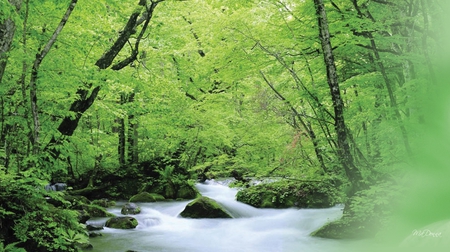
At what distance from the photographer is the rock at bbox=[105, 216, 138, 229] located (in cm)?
1114

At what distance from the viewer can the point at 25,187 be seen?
5422 millimetres

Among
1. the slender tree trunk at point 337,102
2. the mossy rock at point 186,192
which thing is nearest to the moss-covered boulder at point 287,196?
the mossy rock at point 186,192

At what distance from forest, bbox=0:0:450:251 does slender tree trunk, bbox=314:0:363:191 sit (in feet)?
0.09

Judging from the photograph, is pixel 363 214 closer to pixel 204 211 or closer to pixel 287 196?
pixel 204 211

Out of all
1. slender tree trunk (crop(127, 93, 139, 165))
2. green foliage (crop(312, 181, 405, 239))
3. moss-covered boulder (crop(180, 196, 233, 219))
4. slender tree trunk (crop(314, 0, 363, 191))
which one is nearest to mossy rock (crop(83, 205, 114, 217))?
moss-covered boulder (crop(180, 196, 233, 219))

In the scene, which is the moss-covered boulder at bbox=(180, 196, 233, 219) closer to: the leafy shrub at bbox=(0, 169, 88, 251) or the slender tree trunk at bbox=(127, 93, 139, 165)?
the slender tree trunk at bbox=(127, 93, 139, 165)

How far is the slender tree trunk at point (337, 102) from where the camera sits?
6777 mm

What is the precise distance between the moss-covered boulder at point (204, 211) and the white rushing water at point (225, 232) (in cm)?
25

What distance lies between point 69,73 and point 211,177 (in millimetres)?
14893

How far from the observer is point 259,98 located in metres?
15.2

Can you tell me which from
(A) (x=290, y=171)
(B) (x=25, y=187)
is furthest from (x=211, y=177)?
(B) (x=25, y=187)

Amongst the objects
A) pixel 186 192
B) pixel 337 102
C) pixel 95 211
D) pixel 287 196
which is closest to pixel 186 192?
pixel 186 192

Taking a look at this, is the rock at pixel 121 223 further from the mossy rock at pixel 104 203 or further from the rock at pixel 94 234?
the mossy rock at pixel 104 203

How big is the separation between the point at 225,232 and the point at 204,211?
1.73m
